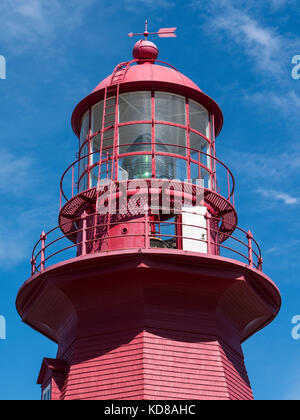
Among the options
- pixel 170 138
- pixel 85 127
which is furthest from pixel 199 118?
pixel 85 127

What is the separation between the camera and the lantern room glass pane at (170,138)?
24078mm

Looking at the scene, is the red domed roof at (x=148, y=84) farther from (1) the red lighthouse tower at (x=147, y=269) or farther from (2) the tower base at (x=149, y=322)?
(2) the tower base at (x=149, y=322)

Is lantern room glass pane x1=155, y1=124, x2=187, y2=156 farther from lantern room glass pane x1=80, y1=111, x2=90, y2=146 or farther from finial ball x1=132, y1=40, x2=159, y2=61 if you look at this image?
finial ball x1=132, y1=40, x2=159, y2=61

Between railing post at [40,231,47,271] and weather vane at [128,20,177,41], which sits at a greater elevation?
weather vane at [128,20,177,41]

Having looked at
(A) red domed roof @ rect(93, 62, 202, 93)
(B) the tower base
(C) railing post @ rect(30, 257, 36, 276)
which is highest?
(A) red domed roof @ rect(93, 62, 202, 93)

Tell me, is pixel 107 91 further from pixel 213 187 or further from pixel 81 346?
pixel 81 346

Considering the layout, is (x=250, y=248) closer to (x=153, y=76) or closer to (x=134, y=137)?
(x=134, y=137)

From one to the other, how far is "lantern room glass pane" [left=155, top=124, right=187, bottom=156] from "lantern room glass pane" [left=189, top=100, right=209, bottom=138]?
71cm

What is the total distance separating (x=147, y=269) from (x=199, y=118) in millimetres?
5893

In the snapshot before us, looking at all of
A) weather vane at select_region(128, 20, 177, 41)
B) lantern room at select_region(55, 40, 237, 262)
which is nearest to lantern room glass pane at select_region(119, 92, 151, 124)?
lantern room at select_region(55, 40, 237, 262)

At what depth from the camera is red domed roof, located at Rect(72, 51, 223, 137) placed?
81.0 feet

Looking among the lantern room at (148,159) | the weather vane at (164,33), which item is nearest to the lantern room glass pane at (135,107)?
the lantern room at (148,159)

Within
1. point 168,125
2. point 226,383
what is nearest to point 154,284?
point 226,383

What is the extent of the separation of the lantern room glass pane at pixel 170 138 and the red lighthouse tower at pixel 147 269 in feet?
0.11
